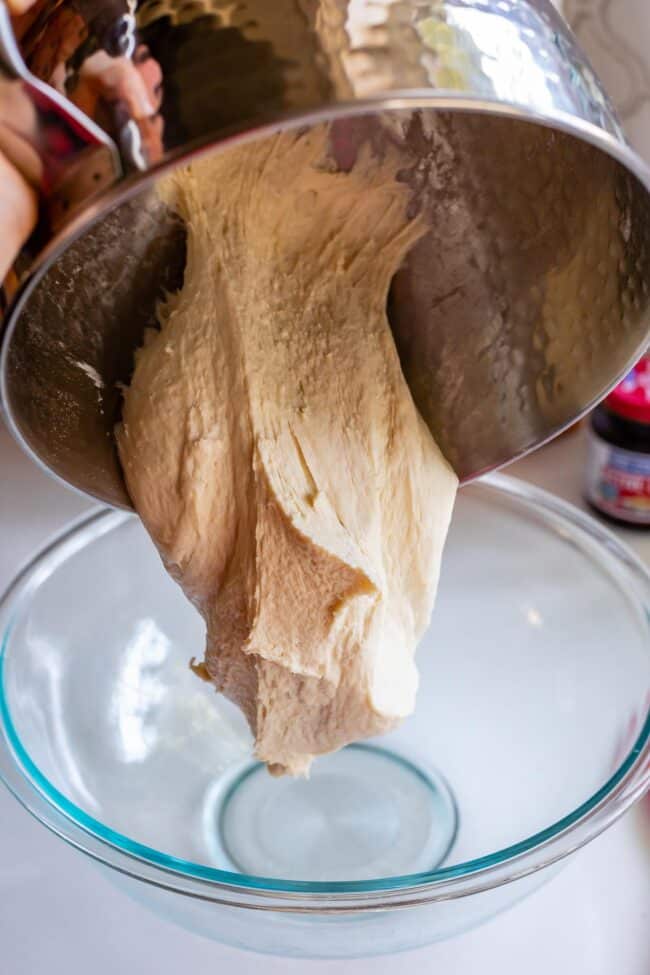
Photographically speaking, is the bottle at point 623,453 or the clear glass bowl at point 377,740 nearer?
the clear glass bowl at point 377,740

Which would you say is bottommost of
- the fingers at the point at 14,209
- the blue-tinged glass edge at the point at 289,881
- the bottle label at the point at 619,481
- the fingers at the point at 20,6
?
the bottle label at the point at 619,481

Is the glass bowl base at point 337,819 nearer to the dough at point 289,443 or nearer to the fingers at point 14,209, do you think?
the dough at point 289,443

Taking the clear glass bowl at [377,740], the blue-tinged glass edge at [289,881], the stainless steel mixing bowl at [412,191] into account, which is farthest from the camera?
the clear glass bowl at [377,740]

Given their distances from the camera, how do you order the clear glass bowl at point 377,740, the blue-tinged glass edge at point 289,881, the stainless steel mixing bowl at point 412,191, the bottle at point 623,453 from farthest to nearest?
the bottle at point 623,453
the clear glass bowl at point 377,740
the blue-tinged glass edge at point 289,881
the stainless steel mixing bowl at point 412,191

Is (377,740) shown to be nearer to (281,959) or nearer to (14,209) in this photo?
(281,959)

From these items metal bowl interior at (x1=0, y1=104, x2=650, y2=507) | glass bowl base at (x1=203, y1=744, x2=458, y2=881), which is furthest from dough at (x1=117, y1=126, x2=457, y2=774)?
glass bowl base at (x1=203, y1=744, x2=458, y2=881)

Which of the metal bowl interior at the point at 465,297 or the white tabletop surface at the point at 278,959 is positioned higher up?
the metal bowl interior at the point at 465,297

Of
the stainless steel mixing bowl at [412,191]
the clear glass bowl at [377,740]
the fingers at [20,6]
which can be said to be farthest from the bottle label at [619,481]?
the fingers at [20,6]
